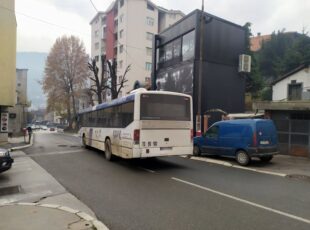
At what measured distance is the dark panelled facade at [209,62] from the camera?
78.0ft

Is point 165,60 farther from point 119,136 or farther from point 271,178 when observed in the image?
point 271,178

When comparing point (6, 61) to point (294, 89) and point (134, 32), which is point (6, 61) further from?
point (134, 32)

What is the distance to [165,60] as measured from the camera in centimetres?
2847

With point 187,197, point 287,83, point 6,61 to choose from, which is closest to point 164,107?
point 187,197

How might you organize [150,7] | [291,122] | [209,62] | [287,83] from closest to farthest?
[291,122]
[209,62]
[287,83]
[150,7]

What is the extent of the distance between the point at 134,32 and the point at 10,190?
52.3m

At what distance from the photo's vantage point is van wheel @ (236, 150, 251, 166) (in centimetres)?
1306

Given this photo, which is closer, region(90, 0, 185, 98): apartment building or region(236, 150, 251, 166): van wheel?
region(236, 150, 251, 166): van wheel

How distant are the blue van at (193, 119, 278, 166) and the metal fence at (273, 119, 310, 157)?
2.80m

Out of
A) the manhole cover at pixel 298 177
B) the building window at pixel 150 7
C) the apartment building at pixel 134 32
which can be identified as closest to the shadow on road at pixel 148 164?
the manhole cover at pixel 298 177

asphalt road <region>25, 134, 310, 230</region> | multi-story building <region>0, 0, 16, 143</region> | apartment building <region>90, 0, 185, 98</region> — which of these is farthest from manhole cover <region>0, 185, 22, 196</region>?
apartment building <region>90, 0, 185, 98</region>

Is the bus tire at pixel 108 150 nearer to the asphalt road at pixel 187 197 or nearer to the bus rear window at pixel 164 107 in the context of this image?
the asphalt road at pixel 187 197

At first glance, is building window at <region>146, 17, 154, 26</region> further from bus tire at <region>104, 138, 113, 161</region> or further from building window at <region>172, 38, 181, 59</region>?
bus tire at <region>104, 138, 113, 161</region>

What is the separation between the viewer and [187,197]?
7406 millimetres
